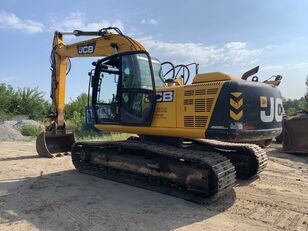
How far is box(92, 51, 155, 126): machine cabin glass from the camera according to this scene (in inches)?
247

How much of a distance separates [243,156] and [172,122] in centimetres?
196

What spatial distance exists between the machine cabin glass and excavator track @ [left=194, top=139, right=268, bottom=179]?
5.11 ft

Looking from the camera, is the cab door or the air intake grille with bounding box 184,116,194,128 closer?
the air intake grille with bounding box 184,116,194,128

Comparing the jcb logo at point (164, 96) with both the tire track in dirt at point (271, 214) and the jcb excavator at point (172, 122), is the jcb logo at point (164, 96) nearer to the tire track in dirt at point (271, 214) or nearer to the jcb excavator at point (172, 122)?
the jcb excavator at point (172, 122)

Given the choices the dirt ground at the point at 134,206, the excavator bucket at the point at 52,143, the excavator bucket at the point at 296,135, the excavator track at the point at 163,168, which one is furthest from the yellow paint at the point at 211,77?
the excavator bucket at the point at 296,135

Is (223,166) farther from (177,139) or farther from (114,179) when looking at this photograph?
(114,179)

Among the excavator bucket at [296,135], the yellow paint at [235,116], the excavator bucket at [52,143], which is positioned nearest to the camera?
the yellow paint at [235,116]

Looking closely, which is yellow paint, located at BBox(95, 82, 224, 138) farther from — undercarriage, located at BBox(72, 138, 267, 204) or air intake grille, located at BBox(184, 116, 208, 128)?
undercarriage, located at BBox(72, 138, 267, 204)

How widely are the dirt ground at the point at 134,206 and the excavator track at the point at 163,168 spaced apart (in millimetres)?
222

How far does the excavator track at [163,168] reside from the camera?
207 inches

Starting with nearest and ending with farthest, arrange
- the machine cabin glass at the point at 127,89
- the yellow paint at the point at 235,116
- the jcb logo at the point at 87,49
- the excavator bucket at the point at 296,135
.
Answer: the yellow paint at the point at 235,116 < the machine cabin glass at the point at 127,89 < the jcb logo at the point at 87,49 < the excavator bucket at the point at 296,135

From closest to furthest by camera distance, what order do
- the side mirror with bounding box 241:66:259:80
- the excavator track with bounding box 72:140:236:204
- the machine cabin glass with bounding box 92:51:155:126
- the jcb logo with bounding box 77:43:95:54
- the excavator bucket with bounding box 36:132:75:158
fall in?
the excavator track with bounding box 72:140:236:204 → the side mirror with bounding box 241:66:259:80 → the machine cabin glass with bounding box 92:51:155:126 → the jcb logo with bounding box 77:43:95:54 → the excavator bucket with bounding box 36:132:75:158

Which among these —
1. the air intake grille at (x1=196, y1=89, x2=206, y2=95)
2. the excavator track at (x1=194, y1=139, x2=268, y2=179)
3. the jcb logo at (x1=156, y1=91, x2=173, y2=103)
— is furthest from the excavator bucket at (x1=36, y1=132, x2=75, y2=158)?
the air intake grille at (x1=196, y1=89, x2=206, y2=95)

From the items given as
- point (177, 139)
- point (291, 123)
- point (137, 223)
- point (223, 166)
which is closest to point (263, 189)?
point (223, 166)
